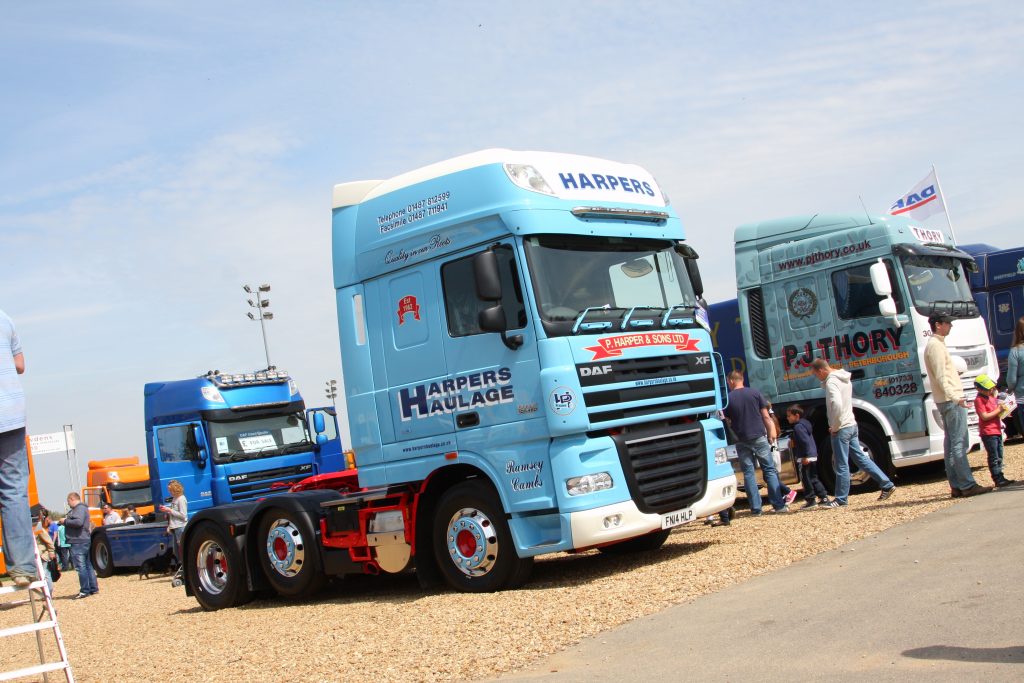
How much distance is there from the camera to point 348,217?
1017cm

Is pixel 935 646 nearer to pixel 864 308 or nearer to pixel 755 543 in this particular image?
pixel 755 543

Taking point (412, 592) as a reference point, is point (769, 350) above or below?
above

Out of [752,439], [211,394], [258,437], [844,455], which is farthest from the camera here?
[258,437]

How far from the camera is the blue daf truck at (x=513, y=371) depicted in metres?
8.65

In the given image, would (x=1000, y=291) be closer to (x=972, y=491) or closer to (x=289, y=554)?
(x=972, y=491)

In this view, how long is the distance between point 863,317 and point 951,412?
2.47 meters

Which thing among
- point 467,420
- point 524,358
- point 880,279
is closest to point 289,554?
point 467,420

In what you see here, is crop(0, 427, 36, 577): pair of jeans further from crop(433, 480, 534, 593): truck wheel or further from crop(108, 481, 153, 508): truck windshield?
crop(108, 481, 153, 508): truck windshield

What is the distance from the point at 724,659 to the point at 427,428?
167 inches

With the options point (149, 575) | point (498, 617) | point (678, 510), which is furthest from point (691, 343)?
point (149, 575)

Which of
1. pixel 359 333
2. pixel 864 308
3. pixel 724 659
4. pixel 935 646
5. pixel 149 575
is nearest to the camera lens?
pixel 935 646

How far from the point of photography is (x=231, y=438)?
1844cm

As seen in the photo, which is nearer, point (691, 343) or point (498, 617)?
point (498, 617)

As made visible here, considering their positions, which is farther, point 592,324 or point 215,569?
point 215,569
